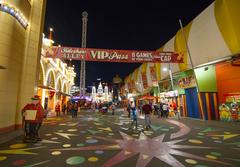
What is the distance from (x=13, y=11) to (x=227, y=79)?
57.6ft

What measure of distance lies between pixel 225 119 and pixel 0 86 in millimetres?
17749

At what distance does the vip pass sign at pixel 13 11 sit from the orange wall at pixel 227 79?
16907 millimetres

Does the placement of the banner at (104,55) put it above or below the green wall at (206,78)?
above

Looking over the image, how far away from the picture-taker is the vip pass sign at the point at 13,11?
922 cm

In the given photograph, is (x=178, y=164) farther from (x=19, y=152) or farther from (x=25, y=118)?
(x=25, y=118)

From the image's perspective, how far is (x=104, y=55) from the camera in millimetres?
15047

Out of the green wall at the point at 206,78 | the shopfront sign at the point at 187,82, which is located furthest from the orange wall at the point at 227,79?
the shopfront sign at the point at 187,82

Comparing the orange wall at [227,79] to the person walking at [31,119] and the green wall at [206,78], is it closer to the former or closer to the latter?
the green wall at [206,78]

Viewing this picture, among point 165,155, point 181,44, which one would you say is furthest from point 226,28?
point 165,155

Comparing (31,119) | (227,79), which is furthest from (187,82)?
(31,119)

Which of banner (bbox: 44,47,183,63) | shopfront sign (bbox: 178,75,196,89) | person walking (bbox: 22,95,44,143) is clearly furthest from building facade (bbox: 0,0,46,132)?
shopfront sign (bbox: 178,75,196,89)

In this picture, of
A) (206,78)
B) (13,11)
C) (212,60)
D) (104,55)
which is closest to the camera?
(13,11)

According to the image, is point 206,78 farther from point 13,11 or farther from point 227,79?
point 13,11

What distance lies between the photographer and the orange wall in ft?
45.1
